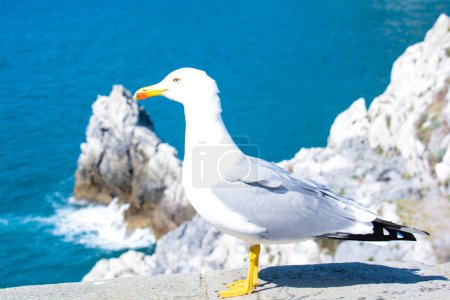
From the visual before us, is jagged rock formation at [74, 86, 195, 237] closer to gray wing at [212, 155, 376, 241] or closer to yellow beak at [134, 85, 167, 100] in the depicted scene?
yellow beak at [134, 85, 167, 100]

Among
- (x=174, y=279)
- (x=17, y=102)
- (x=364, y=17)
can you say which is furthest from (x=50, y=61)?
(x=174, y=279)

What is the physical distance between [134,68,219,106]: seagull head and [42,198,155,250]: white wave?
3197 centimetres

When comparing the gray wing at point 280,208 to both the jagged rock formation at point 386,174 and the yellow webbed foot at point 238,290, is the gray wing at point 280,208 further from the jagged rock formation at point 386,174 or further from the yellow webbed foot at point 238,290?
the jagged rock formation at point 386,174

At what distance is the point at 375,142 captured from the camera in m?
26.3

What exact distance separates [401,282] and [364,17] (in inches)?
2381

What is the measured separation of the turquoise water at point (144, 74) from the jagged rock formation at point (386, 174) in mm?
11667

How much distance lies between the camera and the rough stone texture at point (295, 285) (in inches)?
312

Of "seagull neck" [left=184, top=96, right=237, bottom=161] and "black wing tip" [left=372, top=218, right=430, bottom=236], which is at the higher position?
"seagull neck" [left=184, top=96, right=237, bottom=161]

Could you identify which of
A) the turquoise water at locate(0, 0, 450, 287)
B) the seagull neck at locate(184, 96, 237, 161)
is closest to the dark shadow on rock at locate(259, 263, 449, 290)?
the seagull neck at locate(184, 96, 237, 161)

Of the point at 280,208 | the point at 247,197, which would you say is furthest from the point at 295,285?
the point at 247,197

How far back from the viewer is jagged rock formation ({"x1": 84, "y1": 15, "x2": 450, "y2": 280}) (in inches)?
755

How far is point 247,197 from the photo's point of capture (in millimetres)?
8078

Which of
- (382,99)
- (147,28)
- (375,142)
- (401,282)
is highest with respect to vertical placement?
(147,28)

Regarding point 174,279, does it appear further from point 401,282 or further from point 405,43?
point 405,43
